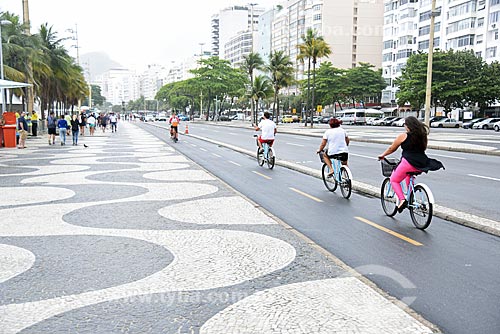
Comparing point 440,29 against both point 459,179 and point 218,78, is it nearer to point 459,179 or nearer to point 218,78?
point 218,78

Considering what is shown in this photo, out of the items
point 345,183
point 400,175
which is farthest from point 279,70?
point 400,175

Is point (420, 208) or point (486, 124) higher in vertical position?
point (420, 208)

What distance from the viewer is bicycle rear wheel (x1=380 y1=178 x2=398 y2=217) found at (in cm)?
822

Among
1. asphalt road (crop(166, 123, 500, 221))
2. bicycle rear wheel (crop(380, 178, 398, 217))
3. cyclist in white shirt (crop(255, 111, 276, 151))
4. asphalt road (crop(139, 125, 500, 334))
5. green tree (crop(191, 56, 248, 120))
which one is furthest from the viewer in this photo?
green tree (crop(191, 56, 248, 120))

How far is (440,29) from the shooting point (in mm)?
80375

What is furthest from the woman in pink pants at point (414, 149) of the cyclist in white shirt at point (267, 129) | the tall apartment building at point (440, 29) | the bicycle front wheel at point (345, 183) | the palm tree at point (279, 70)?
the tall apartment building at point (440, 29)

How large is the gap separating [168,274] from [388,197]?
4438 mm

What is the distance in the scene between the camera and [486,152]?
21.3m

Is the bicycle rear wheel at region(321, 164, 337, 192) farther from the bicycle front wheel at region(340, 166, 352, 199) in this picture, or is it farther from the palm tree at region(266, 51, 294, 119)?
the palm tree at region(266, 51, 294, 119)

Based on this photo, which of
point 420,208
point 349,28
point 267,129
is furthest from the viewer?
point 349,28

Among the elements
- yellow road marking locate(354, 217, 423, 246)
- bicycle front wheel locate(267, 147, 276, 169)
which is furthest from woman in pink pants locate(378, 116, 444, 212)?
bicycle front wheel locate(267, 147, 276, 169)

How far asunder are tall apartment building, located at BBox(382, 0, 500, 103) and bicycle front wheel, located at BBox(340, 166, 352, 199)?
217 ft

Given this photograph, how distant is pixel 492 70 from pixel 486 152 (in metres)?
43.4

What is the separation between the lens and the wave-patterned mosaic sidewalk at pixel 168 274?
4.07 meters
